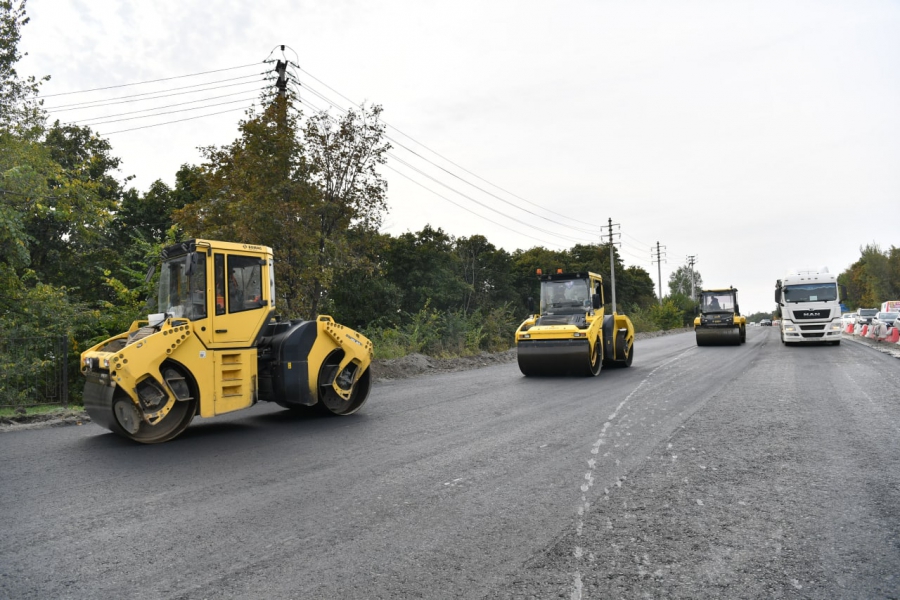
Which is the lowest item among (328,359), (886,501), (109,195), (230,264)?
Answer: (886,501)

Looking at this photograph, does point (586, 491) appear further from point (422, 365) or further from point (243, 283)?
point (422, 365)

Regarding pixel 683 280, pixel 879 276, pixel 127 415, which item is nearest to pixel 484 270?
pixel 127 415

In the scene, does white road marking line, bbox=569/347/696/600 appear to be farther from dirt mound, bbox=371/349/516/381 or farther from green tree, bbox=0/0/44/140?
green tree, bbox=0/0/44/140

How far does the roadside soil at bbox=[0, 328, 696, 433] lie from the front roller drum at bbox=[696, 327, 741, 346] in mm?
8804

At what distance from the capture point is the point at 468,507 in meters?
4.77

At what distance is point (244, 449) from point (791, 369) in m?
13.7

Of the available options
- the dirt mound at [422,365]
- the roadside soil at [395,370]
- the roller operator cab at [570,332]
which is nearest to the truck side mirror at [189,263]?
the roadside soil at [395,370]

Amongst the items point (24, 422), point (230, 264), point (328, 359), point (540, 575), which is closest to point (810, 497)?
point (540, 575)

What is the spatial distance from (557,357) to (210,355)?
858 centimetres

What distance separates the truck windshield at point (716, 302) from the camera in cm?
2639

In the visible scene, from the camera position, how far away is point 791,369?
1501 centimetres

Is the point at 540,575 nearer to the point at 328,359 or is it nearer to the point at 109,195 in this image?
the point at 328,359

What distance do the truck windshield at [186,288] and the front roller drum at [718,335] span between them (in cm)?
2293

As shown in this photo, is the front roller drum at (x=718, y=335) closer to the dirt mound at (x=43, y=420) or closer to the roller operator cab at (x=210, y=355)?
the roller operator cab at (x=210, y=355)
